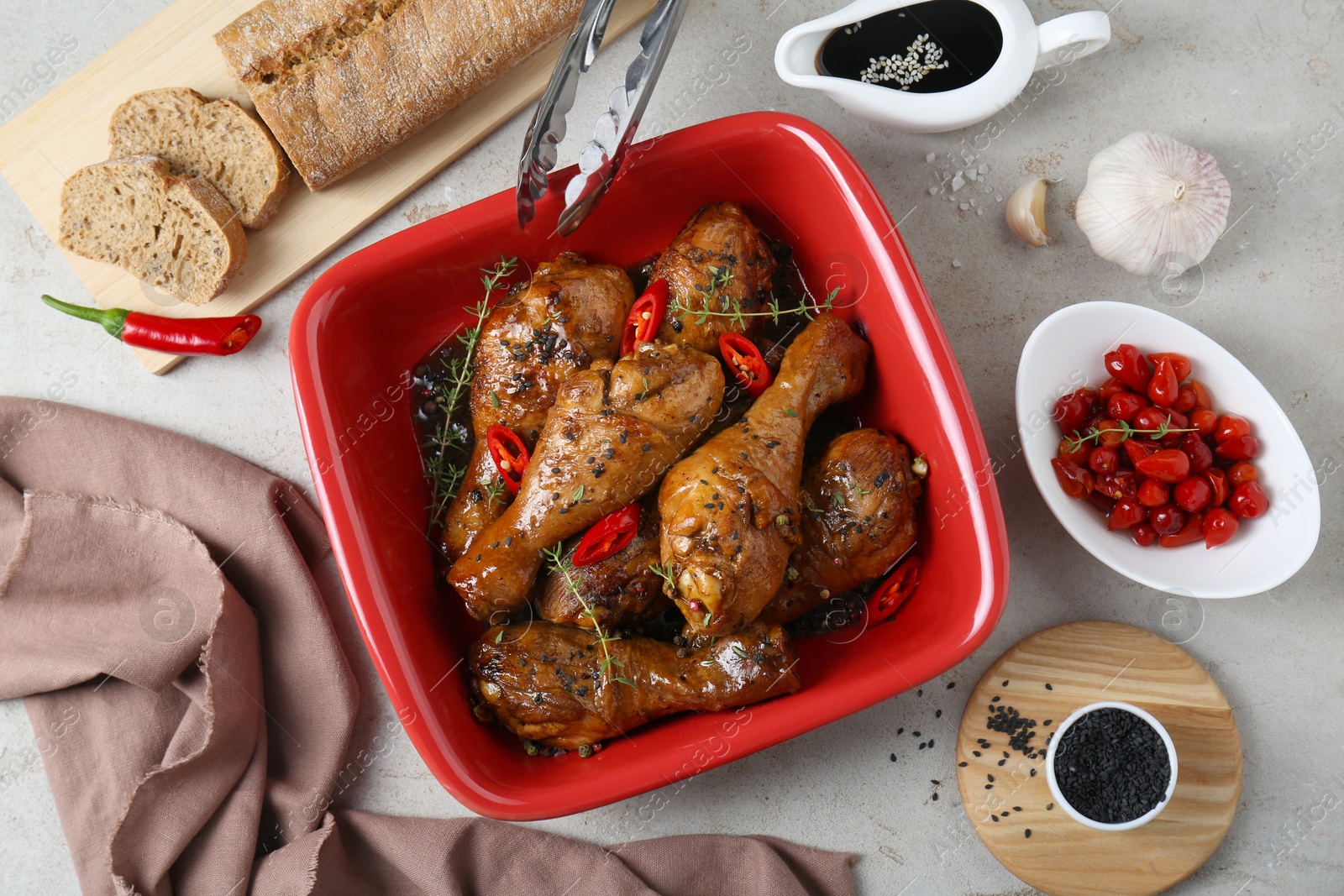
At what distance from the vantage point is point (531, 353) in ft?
7.11

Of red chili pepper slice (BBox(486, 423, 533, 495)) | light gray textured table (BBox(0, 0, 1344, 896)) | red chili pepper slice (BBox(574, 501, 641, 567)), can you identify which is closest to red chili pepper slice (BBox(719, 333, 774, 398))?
red chili pepper slice (BBox(574, 501, 641, 567))

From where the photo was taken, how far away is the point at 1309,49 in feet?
8.47

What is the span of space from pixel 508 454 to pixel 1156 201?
1902mm

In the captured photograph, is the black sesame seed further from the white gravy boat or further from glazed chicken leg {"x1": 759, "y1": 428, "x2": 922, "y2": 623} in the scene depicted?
the white gravy boat

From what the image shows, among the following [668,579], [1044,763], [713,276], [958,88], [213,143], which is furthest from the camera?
[213,143]

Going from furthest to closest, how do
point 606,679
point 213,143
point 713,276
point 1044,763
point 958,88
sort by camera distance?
point 213,143 → point 1044,763 → point 958,88 → point 713,276 → point 606,679

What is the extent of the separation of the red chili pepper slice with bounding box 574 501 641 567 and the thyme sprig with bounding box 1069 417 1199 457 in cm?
120

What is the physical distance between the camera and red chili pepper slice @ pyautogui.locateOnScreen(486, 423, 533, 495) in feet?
7.23

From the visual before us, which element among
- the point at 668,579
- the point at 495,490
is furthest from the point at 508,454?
the point at 668,579

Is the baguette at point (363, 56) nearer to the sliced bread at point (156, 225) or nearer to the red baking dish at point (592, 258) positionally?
the sliced bread at point (156, 225)

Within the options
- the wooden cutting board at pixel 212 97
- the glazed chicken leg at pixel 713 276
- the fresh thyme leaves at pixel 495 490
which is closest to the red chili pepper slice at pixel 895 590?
the glazed chicken leg at pixel 713 276

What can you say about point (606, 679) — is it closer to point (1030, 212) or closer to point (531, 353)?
point (531, 353)

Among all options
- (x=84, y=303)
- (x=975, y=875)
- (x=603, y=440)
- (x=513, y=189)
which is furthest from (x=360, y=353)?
(x=975, y=875)

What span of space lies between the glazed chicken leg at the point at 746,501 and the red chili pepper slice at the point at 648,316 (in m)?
0.34
